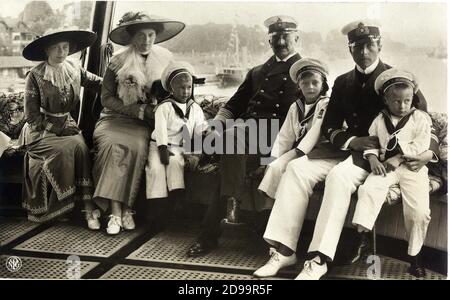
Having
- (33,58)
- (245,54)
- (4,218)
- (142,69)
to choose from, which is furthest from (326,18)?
(4,218)

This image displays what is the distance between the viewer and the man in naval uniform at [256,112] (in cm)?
324

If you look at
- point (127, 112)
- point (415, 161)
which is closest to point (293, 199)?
point (415, 161)

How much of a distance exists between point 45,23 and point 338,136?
184cm

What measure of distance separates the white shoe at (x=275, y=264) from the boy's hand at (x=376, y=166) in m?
0.65

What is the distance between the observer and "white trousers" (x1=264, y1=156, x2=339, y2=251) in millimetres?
3119

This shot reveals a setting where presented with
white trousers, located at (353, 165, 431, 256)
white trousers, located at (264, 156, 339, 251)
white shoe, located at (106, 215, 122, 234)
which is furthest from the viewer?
white shoe, located at (106, 215, 122, 234)

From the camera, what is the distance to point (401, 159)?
3.08 meters

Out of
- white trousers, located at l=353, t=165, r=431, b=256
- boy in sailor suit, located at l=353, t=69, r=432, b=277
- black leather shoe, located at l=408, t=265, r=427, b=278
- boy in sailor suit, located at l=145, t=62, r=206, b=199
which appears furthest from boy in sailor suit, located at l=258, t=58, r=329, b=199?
black leather shoe, located at l=408, t=265, r=427, b=278

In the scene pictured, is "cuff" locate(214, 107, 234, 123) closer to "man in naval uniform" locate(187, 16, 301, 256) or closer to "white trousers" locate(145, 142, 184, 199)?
"man in naval uniform" locate(187, 16, 301, 256)

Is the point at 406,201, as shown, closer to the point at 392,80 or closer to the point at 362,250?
the point at 362,250

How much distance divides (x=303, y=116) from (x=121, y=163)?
3.63 ft

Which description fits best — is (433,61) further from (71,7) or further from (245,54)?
(71,7)

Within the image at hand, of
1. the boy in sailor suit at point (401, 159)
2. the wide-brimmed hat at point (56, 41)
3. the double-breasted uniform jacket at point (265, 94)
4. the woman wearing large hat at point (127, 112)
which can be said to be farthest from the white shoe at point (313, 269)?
the wide-brimmed hat at point (56, 41)

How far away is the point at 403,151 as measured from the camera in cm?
308
